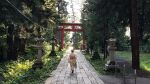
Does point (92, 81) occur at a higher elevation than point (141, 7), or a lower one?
lower

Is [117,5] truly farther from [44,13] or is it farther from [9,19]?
[44,13]

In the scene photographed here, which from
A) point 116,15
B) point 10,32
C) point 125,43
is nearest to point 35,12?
point 10,32

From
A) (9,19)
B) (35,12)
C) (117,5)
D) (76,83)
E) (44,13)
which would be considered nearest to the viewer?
(76,83)

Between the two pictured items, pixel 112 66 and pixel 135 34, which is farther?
pixel 135 34

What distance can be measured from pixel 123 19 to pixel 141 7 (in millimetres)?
2733

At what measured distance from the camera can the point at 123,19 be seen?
110ft

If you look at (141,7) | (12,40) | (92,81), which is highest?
(141,7)

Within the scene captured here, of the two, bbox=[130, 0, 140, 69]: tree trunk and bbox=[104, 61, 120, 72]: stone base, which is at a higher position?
bbox=[130, 0, 140, 69]: tree trunk

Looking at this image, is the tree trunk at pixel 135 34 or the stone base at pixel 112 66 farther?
the tree trunk at pixel 135 34

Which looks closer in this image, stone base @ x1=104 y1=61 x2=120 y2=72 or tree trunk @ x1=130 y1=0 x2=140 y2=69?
stone base @ x1=104 y1=61 x2=120 y2=72

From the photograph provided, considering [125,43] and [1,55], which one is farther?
[125,43]

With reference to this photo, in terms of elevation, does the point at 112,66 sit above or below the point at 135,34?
below

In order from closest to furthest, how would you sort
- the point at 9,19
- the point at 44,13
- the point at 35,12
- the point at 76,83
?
the point at 76,83, the point at 9,19, the point at 35,12, the point at 44,13

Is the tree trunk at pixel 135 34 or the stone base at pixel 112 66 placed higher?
the tree trunk at pixel 135 34
